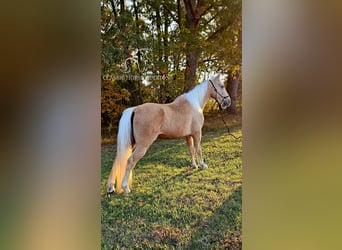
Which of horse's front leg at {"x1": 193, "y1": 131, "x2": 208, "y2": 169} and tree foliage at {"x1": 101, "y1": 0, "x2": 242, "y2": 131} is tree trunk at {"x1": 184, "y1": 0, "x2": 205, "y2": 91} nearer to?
tree foliage at {"x1": 101, "y1": 0, "x2": 242, "y2": 131}

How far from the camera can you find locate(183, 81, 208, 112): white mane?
1.84 m

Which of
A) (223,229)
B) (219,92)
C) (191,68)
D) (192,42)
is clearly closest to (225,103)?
(219,92)

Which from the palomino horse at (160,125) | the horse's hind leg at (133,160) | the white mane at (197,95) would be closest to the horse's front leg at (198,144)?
the palomino horse at (160,125)

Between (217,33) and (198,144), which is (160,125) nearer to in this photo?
(198,144)

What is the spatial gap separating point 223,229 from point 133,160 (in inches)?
23.8

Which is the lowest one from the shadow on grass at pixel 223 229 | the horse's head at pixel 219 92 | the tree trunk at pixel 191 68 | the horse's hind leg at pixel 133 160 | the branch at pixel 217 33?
the shadow on grass at pixel 223 229

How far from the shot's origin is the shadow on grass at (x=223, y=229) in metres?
1.83

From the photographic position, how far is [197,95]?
1.85 m

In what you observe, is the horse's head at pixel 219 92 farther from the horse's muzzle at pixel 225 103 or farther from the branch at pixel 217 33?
the branch at pixel 217 33
